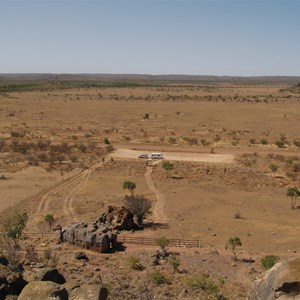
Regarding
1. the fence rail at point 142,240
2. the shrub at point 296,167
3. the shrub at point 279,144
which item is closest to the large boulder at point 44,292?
the fence rail at point 142,240

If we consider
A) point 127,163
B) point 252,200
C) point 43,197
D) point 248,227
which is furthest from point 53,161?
point 248,227

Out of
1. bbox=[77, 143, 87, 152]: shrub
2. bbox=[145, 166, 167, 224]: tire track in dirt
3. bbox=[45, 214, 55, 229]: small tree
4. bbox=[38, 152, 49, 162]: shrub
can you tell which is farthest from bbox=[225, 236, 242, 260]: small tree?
bbox=[77, 143, 87, 152]: shrub

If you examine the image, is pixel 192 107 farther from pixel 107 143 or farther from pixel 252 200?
pixel 252 200

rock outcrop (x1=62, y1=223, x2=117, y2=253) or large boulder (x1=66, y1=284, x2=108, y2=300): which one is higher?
large boulder (x1=66, y1=284, x2=108, y2=300)

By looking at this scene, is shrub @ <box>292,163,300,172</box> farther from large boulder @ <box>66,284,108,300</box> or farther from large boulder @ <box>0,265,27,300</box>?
large boulder @ <box>66,284,108,300</box>

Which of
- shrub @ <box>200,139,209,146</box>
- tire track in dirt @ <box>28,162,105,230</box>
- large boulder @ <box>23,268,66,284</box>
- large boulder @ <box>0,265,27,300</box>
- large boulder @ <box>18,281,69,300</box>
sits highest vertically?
large boulder @ <box>18,281,69,300</box>

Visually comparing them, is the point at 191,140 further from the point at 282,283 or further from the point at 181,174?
the point at 282,283

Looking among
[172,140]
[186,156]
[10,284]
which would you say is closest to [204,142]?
[172,140]
